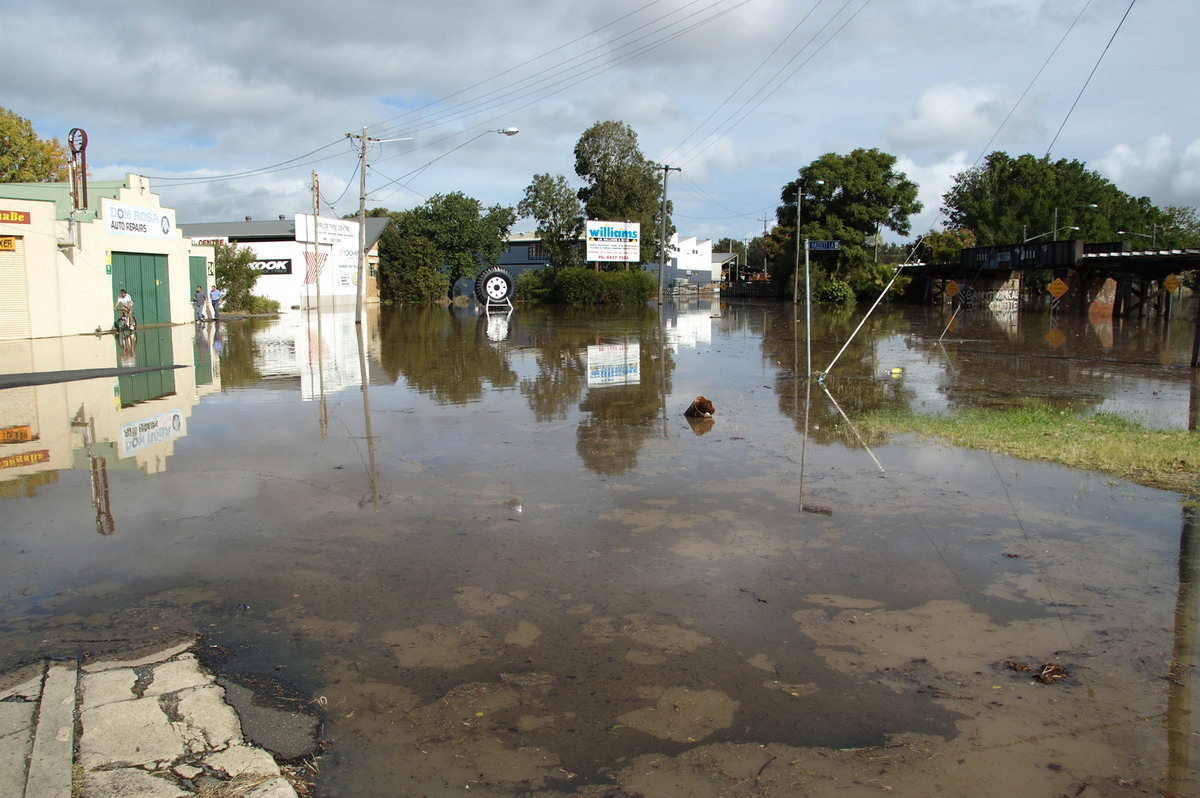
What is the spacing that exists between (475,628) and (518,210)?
6483 centimetres

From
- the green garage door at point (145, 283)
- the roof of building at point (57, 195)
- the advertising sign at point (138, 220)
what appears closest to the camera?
the roof of building at point (57, 195)

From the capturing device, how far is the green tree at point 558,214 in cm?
6662

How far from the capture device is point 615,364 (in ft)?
64.0

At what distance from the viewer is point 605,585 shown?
577 cm

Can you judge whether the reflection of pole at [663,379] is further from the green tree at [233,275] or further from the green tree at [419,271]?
the green tree at [419,271]

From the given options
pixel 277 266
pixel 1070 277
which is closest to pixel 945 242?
pixel 1070 277

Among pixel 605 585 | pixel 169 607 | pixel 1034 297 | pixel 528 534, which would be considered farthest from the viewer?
pixel 1034 297

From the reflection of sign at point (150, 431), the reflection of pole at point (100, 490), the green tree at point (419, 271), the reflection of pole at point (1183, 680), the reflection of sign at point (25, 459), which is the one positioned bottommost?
the reflection of pole at point (1183, 680)

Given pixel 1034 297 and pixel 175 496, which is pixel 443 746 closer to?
pixel 175 496

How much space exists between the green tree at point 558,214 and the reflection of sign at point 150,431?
55101mm

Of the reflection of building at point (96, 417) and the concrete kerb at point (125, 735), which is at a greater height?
the reflection of building at point (96, 417)

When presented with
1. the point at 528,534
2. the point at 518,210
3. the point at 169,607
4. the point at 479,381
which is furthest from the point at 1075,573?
the point at 518,210

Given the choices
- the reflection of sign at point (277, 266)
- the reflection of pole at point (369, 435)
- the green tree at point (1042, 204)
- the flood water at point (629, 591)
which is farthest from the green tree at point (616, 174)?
the flood water at point (629, 591)

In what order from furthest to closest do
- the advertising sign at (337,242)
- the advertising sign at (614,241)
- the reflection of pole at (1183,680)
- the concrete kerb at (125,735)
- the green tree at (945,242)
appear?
the green tree at (945,242)
the advertising sign at (614,241)
the advertising sign at (337,242)
the reflection of pole at (1183,680)
the concrete kerb at (125,735)
